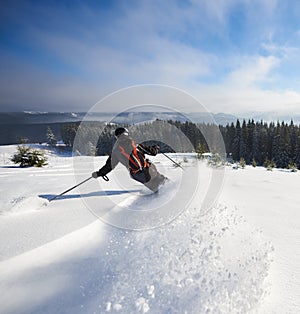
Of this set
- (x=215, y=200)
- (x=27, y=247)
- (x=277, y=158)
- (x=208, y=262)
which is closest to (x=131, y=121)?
(x=215, y=200)

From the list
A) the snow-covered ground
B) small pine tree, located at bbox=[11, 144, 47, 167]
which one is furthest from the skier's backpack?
small pine tree, located at bbox=[11, 144, 47, 167]

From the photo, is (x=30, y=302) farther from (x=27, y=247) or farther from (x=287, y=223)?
(x=287, y=223)

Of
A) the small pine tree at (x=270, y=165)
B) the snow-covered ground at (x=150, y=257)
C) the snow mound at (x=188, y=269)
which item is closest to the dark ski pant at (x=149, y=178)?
the snow-covered ground at (x=150, y=257)

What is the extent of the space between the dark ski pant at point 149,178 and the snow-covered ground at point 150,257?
78 centimetres

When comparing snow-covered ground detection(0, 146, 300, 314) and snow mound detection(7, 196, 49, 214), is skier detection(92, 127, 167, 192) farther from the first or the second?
snow mound detection(7, 196, 49, 214)

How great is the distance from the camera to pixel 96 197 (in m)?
3.92

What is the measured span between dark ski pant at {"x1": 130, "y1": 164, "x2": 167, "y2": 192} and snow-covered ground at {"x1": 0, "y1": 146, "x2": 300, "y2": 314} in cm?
78

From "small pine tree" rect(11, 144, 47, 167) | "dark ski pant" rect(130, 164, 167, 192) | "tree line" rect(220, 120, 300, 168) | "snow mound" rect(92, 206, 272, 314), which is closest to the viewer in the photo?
"snow mound" rect(92, 206, 272, 314)

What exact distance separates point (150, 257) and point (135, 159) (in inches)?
81.4

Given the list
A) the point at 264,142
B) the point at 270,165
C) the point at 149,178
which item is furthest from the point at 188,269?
the point at 264,142

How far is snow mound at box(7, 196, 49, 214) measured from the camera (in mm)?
3155

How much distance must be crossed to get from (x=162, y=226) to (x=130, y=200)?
62.3 inches

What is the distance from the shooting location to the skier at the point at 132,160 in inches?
142

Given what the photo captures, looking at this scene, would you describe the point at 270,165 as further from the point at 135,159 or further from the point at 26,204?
the point at 26,204
